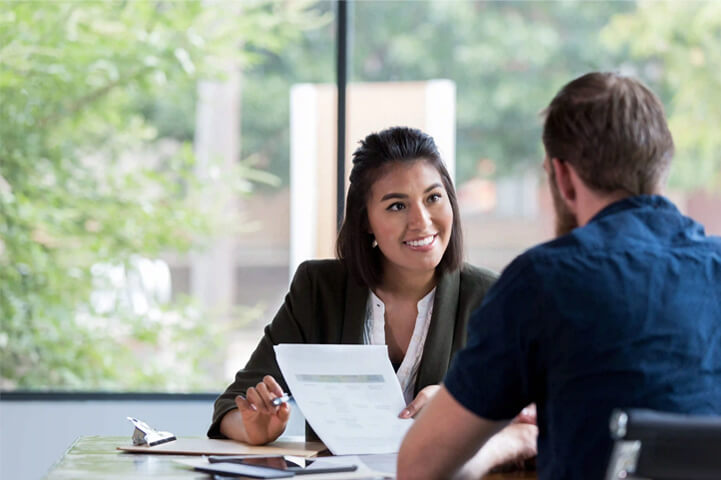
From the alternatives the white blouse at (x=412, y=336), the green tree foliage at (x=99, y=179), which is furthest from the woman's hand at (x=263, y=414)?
the green tree foliage at (x=99, y=179)

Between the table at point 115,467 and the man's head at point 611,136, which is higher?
the man's head at point 611,136

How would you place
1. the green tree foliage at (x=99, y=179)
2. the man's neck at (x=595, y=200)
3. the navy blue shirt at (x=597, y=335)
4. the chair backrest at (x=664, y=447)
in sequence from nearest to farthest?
the chair backrest at (x=664, y=447) → the navy blue shirt at (x=597, y=335) → the man's neck at (x=595, y=200) → the green tree foliage at (x=99, y=179)

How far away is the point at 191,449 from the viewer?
183cm

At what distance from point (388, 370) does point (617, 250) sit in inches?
27.3

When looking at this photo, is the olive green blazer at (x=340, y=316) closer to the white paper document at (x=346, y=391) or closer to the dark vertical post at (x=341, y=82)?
the white paper document at (x=346, y=391)

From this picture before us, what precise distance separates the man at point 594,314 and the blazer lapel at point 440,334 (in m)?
0.72

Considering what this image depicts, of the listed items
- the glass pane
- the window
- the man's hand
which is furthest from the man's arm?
the glass pane

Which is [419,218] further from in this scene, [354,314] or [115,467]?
[115,467]

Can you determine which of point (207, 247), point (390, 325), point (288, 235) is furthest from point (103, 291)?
point (390, 325)

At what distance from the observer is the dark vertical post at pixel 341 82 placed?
3904 millimetres

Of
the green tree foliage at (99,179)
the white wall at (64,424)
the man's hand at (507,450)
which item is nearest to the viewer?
the man's hand at (507,450)

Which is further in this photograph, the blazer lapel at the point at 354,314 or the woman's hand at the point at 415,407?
the blazer lapel at the point at 354,314

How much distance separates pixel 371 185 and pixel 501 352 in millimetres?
1048

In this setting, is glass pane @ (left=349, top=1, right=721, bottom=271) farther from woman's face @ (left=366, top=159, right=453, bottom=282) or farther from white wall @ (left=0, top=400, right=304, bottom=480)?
woman's face @ (left=366, top=159, right=453, bottom=282)
